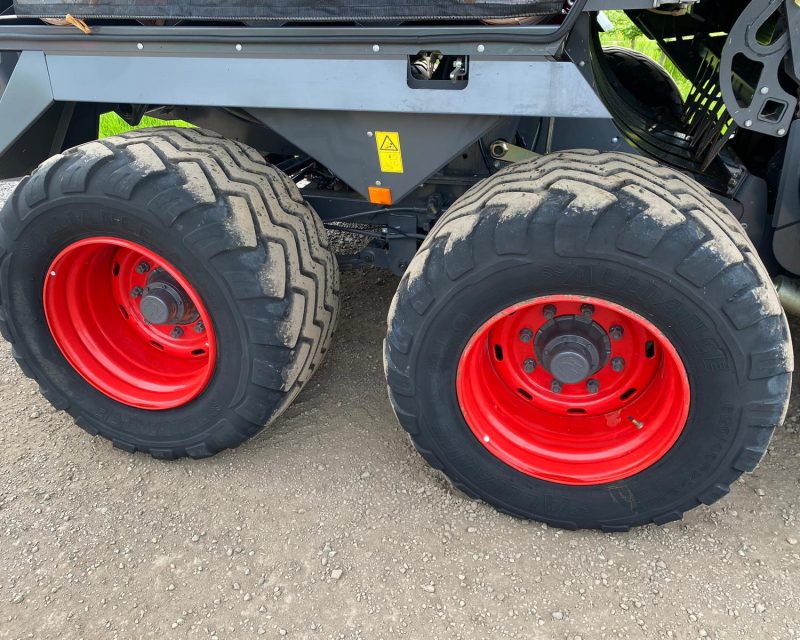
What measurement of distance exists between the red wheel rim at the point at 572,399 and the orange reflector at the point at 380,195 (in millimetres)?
592

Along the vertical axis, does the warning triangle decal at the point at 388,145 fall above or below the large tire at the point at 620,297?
above

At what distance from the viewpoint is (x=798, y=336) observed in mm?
3279

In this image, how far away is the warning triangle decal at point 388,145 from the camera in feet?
7.09

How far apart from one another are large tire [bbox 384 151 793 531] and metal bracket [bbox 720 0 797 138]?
0.26 m

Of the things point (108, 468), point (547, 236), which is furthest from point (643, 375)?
point (108, 468)

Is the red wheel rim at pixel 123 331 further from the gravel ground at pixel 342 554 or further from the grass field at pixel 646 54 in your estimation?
the grass field at pixel 646 54

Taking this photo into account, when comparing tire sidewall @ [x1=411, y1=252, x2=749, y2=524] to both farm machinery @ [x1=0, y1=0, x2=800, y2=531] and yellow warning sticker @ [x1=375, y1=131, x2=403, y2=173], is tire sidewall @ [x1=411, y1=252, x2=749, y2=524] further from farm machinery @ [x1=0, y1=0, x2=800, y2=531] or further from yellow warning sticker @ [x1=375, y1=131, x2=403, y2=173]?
yellow warning sticker @ [x1=375, y1=131, x2=403, y2=173]

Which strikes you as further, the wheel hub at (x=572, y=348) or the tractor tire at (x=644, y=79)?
the tractor tire at (x=644, y=79)

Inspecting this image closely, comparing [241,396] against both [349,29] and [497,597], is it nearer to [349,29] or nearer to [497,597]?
[497,597]

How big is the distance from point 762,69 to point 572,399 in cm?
122

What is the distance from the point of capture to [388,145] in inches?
85.6

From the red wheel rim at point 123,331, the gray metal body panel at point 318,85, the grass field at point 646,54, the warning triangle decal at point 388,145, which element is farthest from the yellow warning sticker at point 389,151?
the grass field at point 646,54

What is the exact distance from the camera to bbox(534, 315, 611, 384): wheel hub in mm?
2154

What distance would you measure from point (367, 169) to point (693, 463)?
57.8 inches
